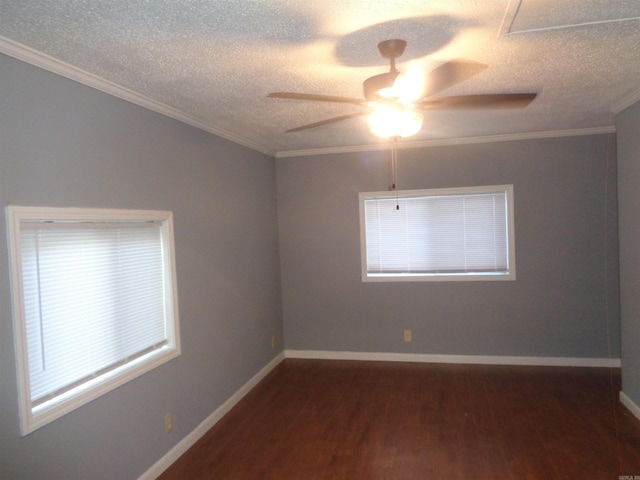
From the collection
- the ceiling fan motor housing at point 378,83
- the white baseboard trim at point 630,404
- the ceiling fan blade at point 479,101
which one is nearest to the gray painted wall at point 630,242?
the white baseboard trim at point 630,404

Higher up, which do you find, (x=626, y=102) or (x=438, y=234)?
(x=626, y=102)

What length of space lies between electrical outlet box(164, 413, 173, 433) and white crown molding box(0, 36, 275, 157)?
2.05 metres

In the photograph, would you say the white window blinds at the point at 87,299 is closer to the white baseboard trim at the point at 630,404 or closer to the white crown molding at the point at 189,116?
the white crown molding at the point at 189,116

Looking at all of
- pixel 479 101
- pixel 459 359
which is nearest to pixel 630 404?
pixel 459 359

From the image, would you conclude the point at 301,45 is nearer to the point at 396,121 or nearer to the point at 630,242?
the point at 396,121

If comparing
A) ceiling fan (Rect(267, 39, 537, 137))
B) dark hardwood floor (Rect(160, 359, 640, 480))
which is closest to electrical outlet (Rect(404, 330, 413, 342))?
dark hardwood floor (Rect(160, 359, 640, 480))

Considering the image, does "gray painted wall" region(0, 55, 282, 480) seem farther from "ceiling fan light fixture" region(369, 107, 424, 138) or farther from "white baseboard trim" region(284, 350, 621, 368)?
"ceiling fan light fixture" region(369, 107, 424, 138)

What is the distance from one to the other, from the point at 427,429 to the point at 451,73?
2.63 metres

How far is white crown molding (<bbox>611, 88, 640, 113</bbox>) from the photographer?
3193mm

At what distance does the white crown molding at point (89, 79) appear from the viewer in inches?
77.3

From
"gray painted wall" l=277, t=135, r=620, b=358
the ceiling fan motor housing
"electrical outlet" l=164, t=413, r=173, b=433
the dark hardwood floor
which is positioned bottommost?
the dark hardwood floor

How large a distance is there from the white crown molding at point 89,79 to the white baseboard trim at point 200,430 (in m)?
2.30

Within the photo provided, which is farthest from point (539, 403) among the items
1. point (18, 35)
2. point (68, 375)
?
point (18, 35)

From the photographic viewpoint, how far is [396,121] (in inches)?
79.0
